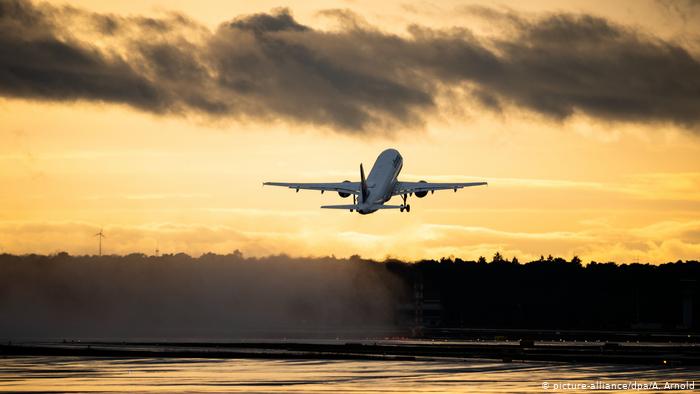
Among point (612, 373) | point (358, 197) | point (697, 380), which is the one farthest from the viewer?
point (358, 197)

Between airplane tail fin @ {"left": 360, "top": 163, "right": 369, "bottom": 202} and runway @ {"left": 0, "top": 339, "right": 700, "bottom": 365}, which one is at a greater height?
airplane tail fin @ {"left": 360, "top": 163, "right": 369, "bottom": 202}

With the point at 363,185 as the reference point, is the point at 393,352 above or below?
below

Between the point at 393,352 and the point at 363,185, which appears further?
the point at 363,185

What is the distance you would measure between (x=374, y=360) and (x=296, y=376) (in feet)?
79.6

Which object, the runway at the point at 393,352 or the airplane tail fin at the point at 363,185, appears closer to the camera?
the runway at the point at 393,352

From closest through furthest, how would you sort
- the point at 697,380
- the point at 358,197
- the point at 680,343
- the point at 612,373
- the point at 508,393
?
1. the point at 508,393
2. the point at 697,380
3. the point at 612,373
4. the point at 680,343
5. the point at 358,197

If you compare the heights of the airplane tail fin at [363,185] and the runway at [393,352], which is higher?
the airplane tail fin at [363,185]

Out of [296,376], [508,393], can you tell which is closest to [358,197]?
[296,376]

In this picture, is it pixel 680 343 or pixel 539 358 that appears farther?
pixel 680 343

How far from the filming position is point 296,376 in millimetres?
118000

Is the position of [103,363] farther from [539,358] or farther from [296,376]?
[539,358]

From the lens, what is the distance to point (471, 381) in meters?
112

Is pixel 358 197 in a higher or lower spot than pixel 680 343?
higher

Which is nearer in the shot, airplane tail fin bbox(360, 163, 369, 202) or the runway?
the runway
